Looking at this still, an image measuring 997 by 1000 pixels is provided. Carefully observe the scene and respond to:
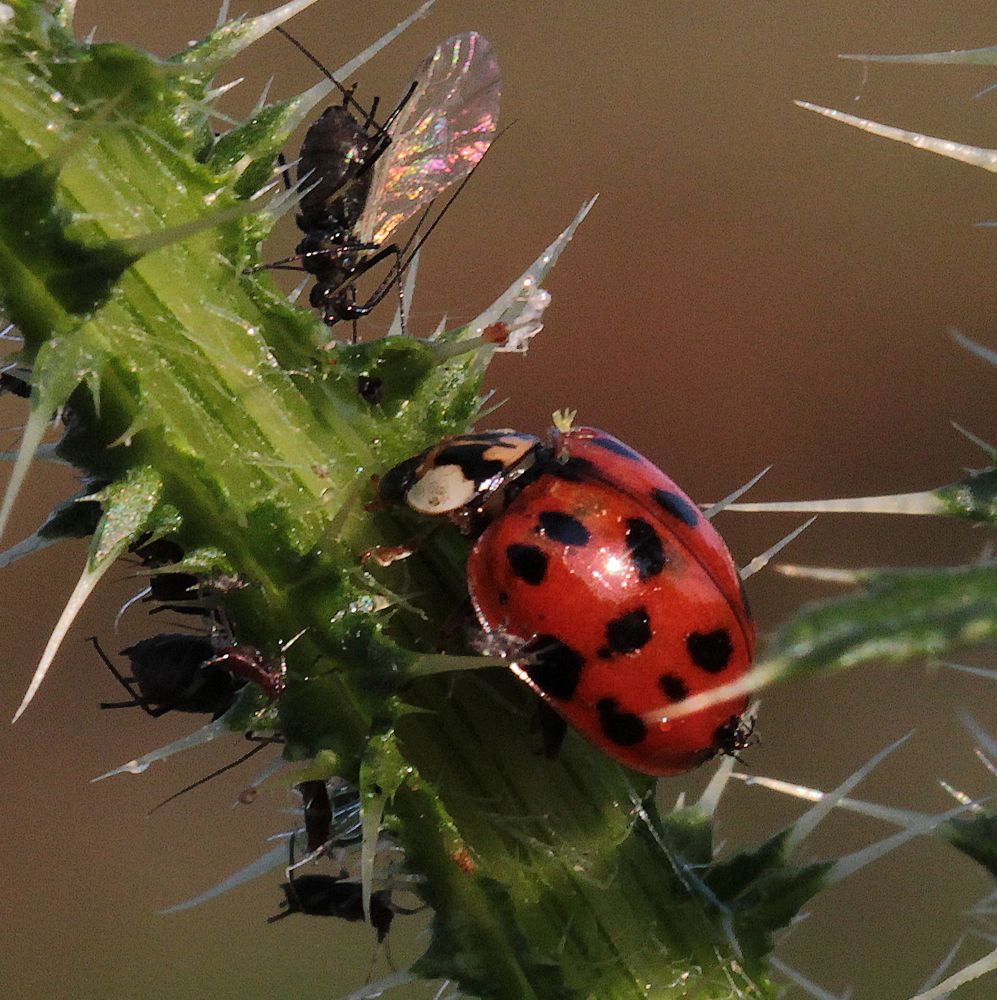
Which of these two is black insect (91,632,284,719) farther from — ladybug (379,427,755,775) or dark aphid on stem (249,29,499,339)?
dark aphid on stem (249,29,499,339)

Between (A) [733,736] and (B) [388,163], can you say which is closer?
(A) [733,736]

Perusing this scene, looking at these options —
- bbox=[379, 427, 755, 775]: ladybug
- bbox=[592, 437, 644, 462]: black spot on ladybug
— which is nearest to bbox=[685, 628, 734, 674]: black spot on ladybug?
bbox=[379, 427, 755, 775]: ladybug

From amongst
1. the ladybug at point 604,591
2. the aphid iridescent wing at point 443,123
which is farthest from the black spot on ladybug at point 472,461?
the aphid iridescent wing at point 443,123

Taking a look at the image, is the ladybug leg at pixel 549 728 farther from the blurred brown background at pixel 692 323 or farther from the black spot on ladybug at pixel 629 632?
the blurred brown background at pixel 692 323

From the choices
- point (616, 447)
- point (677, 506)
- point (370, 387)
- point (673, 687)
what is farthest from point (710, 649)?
point (370, 387)

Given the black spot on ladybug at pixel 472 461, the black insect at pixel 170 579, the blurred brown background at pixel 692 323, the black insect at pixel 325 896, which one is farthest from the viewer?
the blurred brown background at pixel 692 323

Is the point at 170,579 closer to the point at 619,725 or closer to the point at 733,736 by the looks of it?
the point at 619,725

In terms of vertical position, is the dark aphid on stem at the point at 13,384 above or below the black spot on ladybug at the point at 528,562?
above
